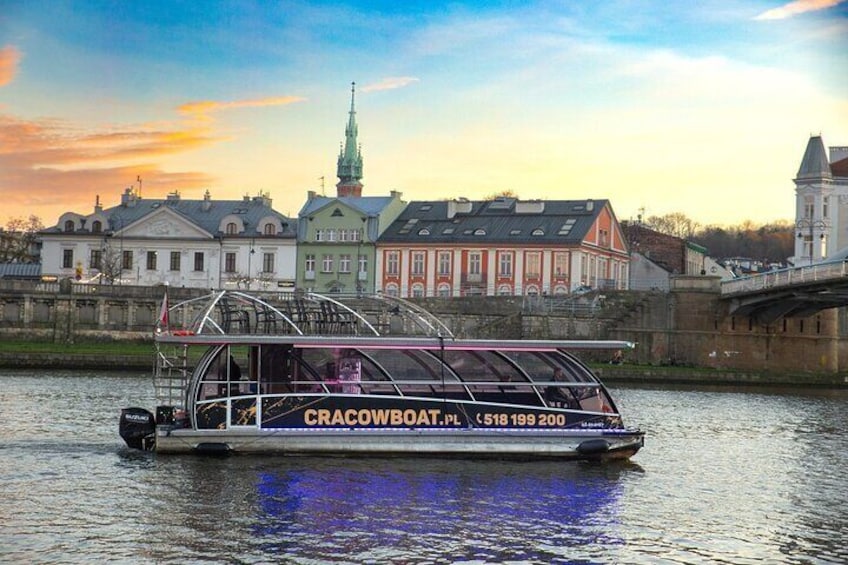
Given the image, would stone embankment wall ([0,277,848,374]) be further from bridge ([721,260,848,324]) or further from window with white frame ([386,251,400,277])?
window with white frame ([386,251,400,277])

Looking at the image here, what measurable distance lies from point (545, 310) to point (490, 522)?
61.2m

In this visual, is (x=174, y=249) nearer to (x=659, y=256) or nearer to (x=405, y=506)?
(x=659, y=256)

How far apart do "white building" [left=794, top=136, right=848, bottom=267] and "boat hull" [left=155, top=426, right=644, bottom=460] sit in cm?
11453

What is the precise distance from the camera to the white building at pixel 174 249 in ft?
364

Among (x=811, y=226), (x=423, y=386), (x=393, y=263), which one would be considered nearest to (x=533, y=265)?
(x=393, y=263)

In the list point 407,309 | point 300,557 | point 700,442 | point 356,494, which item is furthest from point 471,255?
point 300,557

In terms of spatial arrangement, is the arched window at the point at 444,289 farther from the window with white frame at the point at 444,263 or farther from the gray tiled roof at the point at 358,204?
the gray tiled roof at the point at 358,204

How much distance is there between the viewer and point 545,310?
88.9 metres

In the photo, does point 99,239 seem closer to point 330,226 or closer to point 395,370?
point 330,226

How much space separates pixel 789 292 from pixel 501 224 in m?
34.6

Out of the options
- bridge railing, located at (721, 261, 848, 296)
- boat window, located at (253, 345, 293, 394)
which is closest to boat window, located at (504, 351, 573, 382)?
boat window, located at (253, 345, 293, 394)

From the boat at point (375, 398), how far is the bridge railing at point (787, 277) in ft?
121

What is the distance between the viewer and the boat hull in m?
34.9

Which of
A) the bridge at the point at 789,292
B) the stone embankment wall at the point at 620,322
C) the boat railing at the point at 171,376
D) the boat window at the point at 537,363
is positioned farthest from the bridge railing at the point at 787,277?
the boat railing at the point at 171,376
